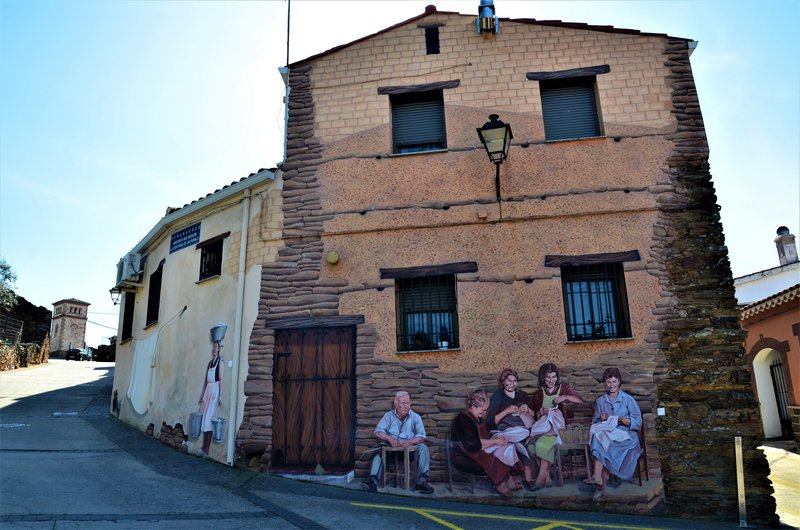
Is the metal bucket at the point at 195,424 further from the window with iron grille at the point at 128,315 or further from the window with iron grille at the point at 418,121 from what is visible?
the window with iron grille at the point at 418,121

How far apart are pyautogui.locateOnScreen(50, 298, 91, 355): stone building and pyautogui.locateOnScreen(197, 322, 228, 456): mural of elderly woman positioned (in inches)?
1093

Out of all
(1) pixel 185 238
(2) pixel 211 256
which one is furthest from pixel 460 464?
(1) pixel 185 238

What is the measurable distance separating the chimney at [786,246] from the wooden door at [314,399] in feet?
63.8

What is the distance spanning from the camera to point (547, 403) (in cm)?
757

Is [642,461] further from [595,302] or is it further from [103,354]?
[103,354]

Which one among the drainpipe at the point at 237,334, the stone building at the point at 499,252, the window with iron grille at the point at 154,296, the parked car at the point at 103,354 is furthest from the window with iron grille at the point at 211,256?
the parked car at the point at 103,354

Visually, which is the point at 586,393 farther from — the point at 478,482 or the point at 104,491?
the point at 104,491

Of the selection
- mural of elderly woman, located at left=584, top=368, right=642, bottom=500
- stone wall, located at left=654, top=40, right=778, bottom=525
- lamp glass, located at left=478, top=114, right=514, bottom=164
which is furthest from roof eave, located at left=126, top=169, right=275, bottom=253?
stone wall, located at left=654, top=40, right=778, bottom=525

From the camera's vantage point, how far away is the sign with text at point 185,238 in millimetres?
10414

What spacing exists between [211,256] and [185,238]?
3.49ft

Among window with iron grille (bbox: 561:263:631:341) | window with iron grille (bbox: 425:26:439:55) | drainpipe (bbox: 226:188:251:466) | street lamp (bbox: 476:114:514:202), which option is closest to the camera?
street lamp (bbox: 476:114:514:202)

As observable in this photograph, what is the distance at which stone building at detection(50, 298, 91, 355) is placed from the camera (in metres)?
32.0

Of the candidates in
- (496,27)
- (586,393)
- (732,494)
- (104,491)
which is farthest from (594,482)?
(496,27)

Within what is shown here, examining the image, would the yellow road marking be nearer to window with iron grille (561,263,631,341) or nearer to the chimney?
window with iron grille (561,263,631,341)
